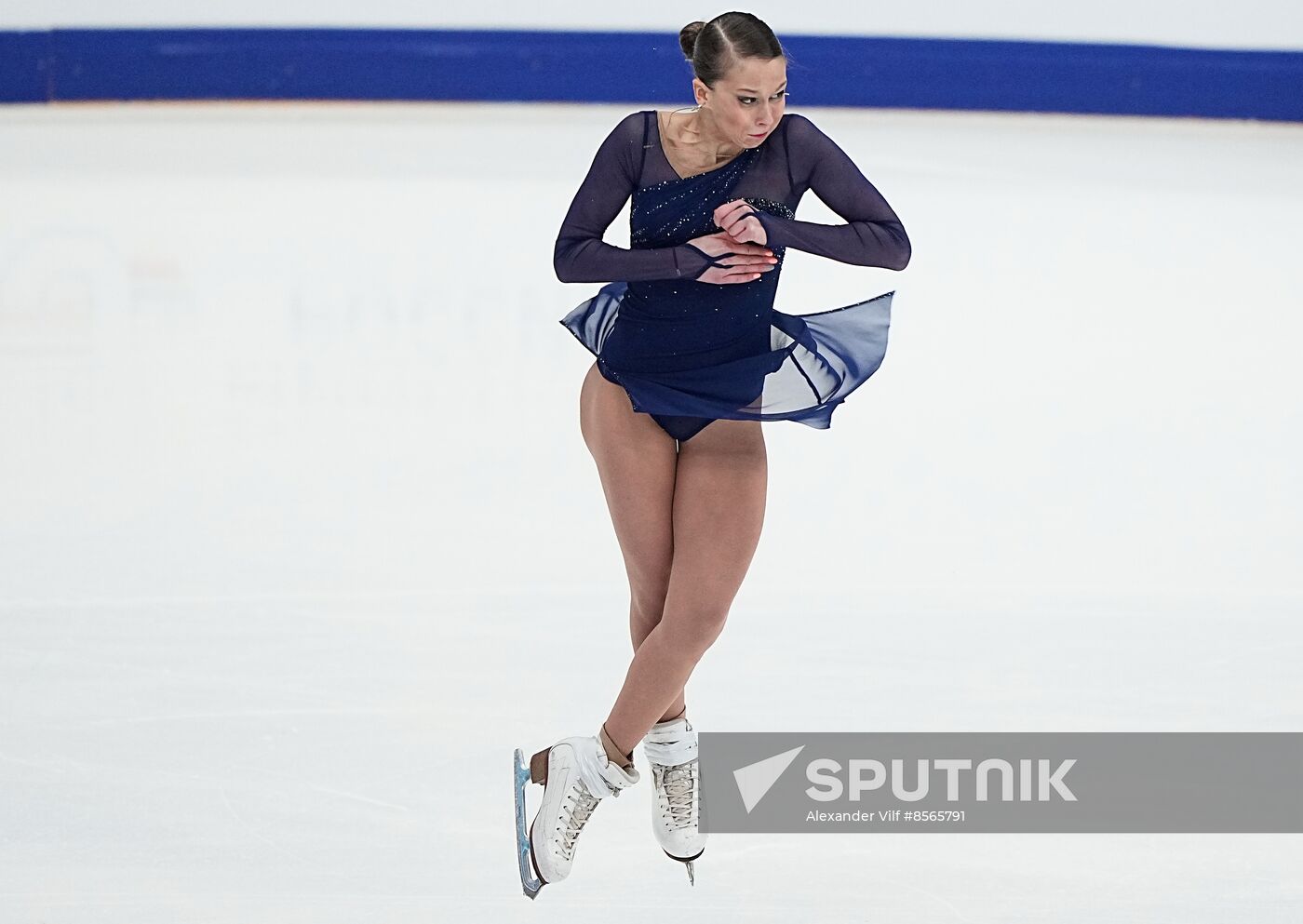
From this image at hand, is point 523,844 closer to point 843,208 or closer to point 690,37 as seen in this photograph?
point 843,208

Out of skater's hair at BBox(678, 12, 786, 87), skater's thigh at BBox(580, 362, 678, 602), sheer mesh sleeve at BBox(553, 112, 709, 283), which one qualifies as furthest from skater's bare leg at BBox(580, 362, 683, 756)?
skater's hair at BBox(678, 12, 786, 87)

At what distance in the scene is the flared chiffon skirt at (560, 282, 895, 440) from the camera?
2.40m

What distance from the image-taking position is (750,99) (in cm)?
225

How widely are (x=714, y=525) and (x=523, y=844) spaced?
0.55m

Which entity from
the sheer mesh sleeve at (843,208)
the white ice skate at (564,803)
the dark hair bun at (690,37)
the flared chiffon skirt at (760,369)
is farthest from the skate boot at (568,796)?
the dark hair bun at (690,37)

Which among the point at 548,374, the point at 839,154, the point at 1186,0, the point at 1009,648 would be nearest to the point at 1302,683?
the point at 1009,648

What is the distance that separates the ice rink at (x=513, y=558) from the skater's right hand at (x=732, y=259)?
0.90 meters

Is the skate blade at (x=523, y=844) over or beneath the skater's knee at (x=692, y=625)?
beneath

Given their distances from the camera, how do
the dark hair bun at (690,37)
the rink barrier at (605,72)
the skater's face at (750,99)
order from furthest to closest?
the rink barrier at (605,72)
the dark hair bun at (690,37)
the skater's face at (750,99)

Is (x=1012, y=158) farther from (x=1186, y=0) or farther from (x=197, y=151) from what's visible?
(x=197, y=151)

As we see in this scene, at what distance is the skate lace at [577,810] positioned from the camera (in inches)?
97.0

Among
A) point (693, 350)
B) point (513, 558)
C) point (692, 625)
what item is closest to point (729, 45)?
point (693, 350)

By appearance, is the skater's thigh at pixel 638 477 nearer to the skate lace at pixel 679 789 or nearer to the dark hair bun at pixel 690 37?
the skate lace at pixel 679 789

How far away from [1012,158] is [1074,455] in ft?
18.1
